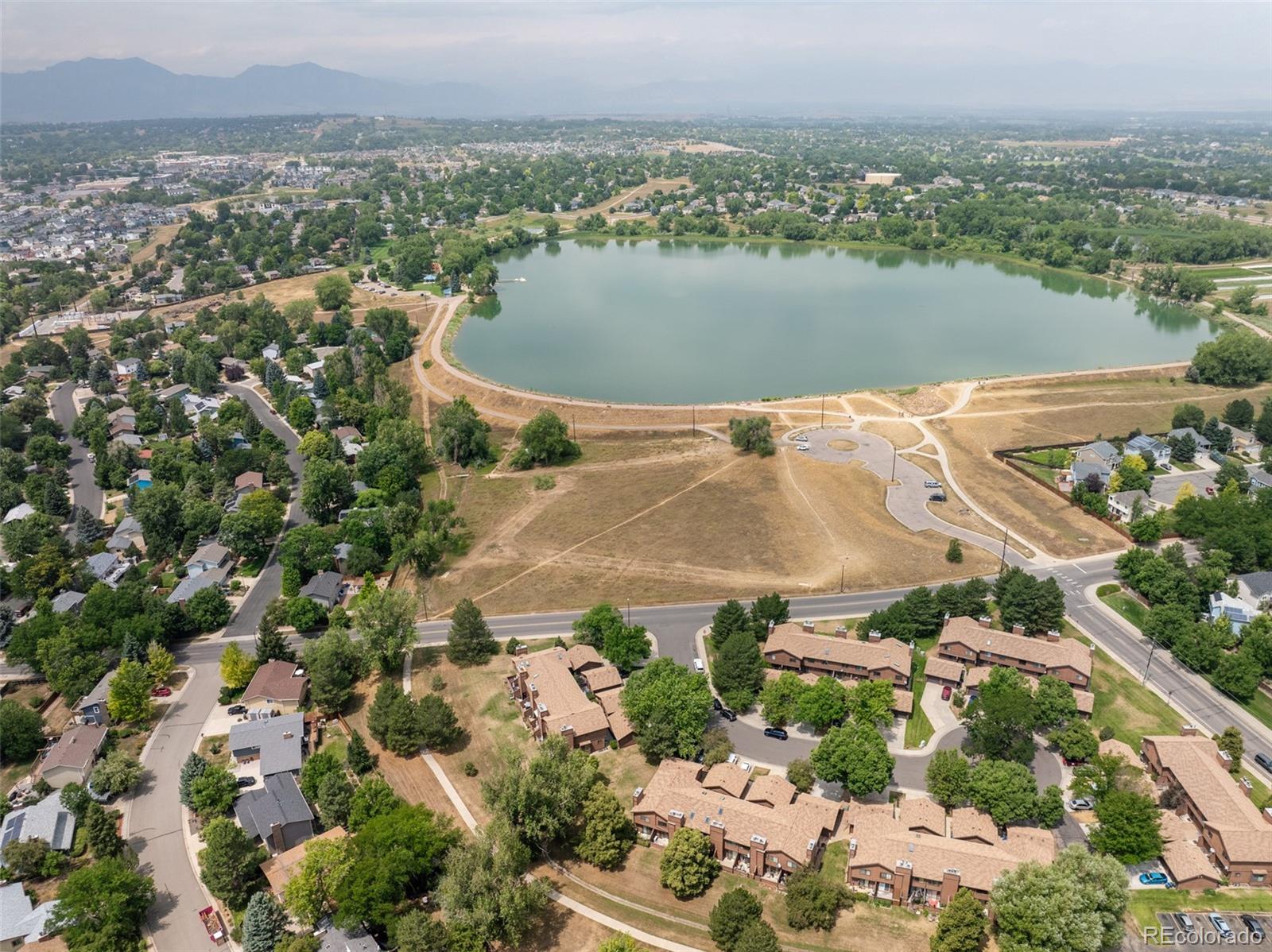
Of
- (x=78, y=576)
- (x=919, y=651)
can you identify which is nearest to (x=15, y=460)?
(x=78, y=576)

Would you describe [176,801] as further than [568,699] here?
No

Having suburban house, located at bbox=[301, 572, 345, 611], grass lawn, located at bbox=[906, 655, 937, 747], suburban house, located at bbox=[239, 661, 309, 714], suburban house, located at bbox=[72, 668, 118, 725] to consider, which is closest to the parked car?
grass lawn, located at bbox=[906, 655, 937, 747]

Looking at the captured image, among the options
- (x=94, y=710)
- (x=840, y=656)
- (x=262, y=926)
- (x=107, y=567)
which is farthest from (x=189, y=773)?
(x=840, y=656)

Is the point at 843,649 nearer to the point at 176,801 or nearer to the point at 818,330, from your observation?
the point at 176,801

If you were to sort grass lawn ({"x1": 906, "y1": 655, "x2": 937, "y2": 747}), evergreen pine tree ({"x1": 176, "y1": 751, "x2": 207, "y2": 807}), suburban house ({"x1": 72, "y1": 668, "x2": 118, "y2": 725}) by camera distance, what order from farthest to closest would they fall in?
1. suburban house ({"x1": 72, "y1": 668, "x2": 118, "y2": 725})
2. grass lawn ({"x1": 906, "y1": 655, "x2": 937, "y2": 747})
3. evergreen pine tree ({"x1": 176, "y1": 751, "x2": 207, "y2": 807})

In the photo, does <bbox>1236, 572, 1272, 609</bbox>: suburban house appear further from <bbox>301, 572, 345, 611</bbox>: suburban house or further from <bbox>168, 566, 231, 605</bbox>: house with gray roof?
<bbox>168, 566, 231, 605</bbox>: house with gray roof

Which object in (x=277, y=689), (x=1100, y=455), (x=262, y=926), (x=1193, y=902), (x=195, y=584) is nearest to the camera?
(x=262, y=926)

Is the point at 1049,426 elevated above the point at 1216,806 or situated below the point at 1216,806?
above
